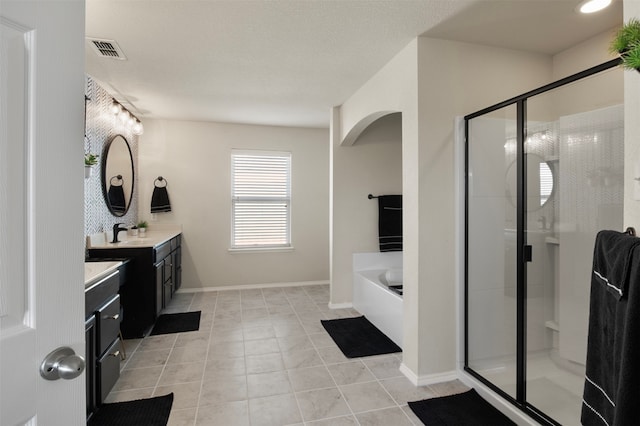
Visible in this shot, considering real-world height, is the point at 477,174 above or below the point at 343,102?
below

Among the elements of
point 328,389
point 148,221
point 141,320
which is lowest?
point 328,389

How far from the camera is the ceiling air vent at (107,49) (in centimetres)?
243

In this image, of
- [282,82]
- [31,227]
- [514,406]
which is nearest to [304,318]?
[514,406]

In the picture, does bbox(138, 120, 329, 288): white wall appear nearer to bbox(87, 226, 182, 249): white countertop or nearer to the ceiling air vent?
bbox(87, 226, 182, 249): white countertop

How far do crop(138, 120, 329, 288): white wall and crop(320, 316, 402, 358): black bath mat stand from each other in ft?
5.77

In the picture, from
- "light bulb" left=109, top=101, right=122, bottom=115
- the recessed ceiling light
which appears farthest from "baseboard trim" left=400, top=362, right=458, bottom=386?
"light bulb" left=109, top=101, right=122, bottom=115

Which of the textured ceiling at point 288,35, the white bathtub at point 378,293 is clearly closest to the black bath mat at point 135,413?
the white bathtub at point 378,293

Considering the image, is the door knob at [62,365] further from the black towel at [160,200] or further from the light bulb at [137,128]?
the black towel at [160,200]

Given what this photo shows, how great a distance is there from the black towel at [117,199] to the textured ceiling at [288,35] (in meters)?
1.07

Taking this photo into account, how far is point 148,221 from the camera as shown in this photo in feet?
15.3

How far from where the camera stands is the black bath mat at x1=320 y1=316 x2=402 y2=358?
290 centimetres

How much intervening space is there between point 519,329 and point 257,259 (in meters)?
3.73

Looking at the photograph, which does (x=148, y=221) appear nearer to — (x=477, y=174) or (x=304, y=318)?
(x=304, y=318)

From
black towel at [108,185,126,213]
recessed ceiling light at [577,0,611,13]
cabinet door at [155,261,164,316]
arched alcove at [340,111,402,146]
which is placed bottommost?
cabinet door at [155,261,164,316]
